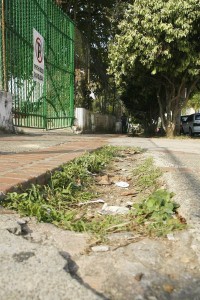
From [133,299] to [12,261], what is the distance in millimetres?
437

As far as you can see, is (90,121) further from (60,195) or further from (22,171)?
(60,195)

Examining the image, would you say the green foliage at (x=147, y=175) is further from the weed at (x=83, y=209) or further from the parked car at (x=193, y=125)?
the parked car at (x=193, y=125)

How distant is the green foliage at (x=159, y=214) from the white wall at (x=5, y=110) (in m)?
5.48

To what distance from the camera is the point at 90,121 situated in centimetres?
1528

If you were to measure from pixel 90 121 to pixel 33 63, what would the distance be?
7450mm

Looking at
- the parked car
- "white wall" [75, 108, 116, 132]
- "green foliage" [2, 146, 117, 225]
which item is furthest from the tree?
"green foliage" [2, 146, 117, 225]

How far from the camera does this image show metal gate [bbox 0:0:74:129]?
7.25 meters

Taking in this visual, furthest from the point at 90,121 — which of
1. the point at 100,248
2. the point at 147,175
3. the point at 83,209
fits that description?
the point at 100,248

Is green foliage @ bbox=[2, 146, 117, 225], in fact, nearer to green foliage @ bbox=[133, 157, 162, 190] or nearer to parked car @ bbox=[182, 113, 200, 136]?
green foliage @ bbox=[133, 157, 162, 190]

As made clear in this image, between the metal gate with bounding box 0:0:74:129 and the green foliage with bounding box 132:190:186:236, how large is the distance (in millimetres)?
5690

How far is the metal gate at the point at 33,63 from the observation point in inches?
285

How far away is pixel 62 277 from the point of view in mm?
1155

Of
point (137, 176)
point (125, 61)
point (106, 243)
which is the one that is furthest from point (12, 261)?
point (125, 61)

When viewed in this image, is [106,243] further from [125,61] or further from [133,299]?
[125,61]
